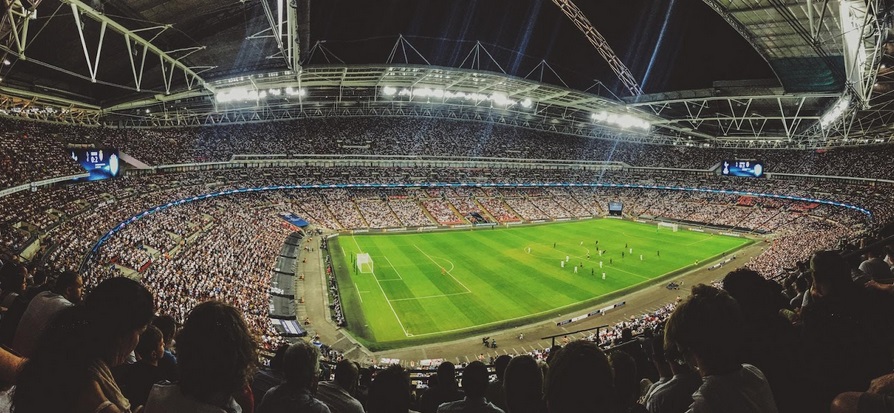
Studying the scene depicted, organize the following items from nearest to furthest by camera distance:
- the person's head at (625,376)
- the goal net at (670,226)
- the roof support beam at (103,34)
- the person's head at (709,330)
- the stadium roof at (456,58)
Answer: the person's head at (709,330) → the person's head at (625,376) → the roof support beam at (103,34) → the stadium roof at (456,58) → the goal net at (670,226)

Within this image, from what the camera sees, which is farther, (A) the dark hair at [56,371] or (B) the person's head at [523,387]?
(B) the person's head at [523,387]

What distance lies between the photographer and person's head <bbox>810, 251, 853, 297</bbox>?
3973 millimetres

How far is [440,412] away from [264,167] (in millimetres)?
63063

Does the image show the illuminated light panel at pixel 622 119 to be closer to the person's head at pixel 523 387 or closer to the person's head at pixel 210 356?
the person's head at pixel 523 387

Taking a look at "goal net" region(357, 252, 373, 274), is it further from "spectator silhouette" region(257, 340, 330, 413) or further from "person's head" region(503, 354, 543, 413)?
"person's head" region(503, 354, 543, 413)

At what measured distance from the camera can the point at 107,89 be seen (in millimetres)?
34406

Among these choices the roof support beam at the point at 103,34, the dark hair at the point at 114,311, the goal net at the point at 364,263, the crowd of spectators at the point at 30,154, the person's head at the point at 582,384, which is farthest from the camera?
the goal net at the point at 364,263

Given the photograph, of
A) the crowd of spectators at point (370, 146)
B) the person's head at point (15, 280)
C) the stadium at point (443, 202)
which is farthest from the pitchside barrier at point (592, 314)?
the crowd of spectators at point (370, 146)

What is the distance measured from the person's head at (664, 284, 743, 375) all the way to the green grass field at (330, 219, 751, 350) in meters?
23.3

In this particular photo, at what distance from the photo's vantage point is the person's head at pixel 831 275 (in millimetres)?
3973

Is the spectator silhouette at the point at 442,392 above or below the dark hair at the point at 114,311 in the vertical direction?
below

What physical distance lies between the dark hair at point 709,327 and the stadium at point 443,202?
2 cm

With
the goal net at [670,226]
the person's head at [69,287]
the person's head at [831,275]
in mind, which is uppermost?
the person's head at [831,275]

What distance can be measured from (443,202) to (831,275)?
61971mm
